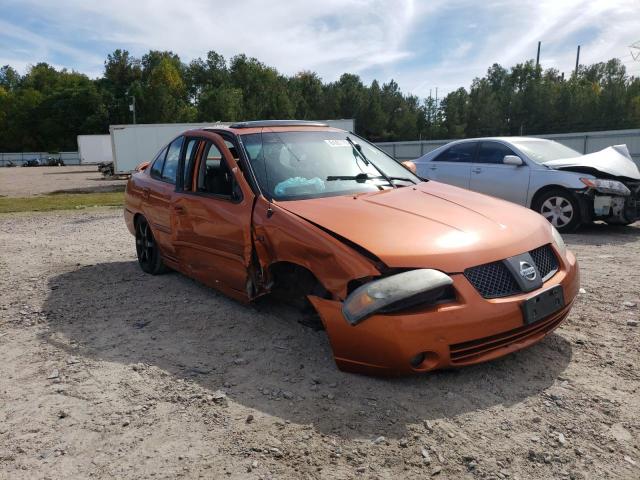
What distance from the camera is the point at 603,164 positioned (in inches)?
307

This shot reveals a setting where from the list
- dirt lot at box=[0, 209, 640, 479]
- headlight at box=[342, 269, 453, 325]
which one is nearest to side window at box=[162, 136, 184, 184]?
dirt lot at box=[0, 209, 640, 479]

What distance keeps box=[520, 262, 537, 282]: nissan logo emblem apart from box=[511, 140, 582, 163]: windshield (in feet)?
19.4

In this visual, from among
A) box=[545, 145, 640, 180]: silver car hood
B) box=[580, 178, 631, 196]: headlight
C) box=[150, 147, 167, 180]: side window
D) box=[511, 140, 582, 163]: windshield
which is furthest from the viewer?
box=[511, 140, 582, 163]: windshield

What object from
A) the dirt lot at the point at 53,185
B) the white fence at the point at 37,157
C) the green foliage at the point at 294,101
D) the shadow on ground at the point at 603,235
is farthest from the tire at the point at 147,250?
the white fence at the point at 37,157

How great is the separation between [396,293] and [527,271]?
0.92m

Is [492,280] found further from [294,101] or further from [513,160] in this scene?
[294,101]

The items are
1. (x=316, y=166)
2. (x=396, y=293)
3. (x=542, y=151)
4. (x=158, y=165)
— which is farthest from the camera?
(x=542, y=151)

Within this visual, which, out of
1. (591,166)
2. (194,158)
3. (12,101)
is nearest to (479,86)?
(591,166)

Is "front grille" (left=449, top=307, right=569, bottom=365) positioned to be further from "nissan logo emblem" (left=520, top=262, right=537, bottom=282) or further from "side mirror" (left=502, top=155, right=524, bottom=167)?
"side mirror" (left=502, top=155, right=524, bottom=167)

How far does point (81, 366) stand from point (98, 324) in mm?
883

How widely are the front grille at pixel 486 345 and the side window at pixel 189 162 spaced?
2916mm

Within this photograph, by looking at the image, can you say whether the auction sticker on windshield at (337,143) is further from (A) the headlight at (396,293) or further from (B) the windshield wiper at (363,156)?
(A) the headlight at (396,293)

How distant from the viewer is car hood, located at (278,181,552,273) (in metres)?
2.87

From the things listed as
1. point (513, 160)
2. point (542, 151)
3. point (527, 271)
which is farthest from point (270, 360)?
point (542, 151)
